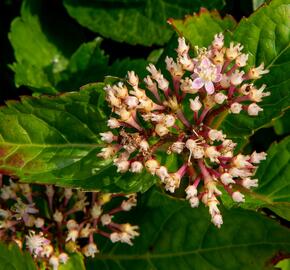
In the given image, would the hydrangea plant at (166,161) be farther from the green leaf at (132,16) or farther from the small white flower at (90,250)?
the green leaf at (132,16)

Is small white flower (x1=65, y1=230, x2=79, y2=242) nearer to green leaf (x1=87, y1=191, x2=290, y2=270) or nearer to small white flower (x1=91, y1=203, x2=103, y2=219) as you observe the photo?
small white flower (x1=91, y1=203, x2=103, y2=219)

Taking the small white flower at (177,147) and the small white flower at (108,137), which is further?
the small white flower at (108,137)

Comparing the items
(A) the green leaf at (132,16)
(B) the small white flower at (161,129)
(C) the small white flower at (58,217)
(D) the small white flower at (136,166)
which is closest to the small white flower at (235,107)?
(B) the small white flower at (161,129)

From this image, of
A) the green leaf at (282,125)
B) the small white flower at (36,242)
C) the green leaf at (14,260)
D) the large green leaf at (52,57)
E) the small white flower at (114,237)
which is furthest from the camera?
the large green leaf at (52,57)

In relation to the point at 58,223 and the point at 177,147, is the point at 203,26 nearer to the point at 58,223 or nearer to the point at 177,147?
the point at 177,147

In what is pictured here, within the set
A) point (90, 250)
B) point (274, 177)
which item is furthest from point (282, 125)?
point (90, 250)

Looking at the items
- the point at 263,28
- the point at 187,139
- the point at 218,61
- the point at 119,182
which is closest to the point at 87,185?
the point at 119,182
